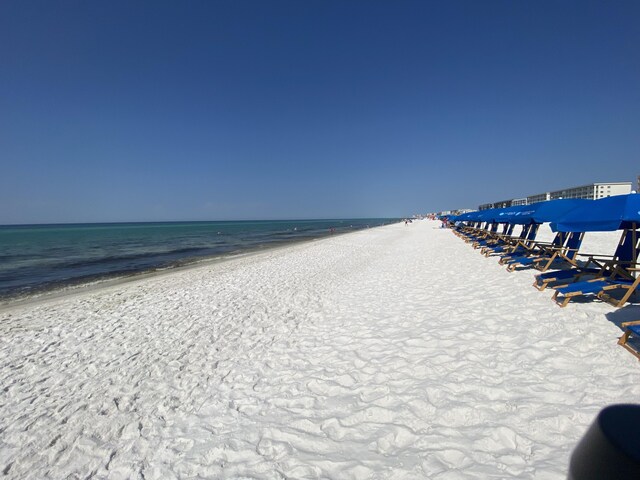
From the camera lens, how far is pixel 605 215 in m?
5.57

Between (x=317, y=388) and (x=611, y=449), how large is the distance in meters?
3.53

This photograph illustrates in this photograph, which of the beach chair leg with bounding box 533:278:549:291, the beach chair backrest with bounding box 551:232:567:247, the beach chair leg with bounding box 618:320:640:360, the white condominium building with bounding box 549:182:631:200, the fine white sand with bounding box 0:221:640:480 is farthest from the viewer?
the white condominium building with bounding box 549:182:631:200

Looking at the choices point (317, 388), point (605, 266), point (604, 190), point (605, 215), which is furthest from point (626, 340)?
point (604, 190)

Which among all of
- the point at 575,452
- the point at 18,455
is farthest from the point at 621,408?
the point at 18,455

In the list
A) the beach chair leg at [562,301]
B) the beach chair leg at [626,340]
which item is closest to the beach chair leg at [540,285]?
the beach chair leg at [562,301]

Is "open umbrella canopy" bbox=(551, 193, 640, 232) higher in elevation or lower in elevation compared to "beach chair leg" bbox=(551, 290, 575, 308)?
higher

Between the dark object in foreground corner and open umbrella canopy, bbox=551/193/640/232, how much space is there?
612cm

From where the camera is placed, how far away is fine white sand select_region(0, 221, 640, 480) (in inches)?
113

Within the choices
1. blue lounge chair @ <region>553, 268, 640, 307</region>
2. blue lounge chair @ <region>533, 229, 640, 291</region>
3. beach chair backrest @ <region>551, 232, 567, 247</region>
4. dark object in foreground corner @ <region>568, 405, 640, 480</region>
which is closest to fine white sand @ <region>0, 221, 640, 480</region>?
blue lounge chair @ <region>553, 268, 640, 307</region>

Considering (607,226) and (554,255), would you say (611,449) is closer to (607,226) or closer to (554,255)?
(607,226)

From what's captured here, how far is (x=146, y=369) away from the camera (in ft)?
15.9

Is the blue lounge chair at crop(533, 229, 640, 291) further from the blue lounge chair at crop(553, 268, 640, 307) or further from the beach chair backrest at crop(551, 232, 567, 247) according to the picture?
the beach chair backrest at crop(551, 232, 567, 247)

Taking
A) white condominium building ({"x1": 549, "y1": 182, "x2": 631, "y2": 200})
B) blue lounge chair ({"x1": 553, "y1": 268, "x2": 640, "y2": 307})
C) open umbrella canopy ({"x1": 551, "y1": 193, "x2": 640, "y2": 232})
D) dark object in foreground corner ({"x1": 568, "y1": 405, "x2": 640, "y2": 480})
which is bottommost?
blue lounge chair ({"x1": 553, "y1": 268, "x2": 640, "y2": 307})

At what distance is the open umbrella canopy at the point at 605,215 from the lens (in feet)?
17.3
